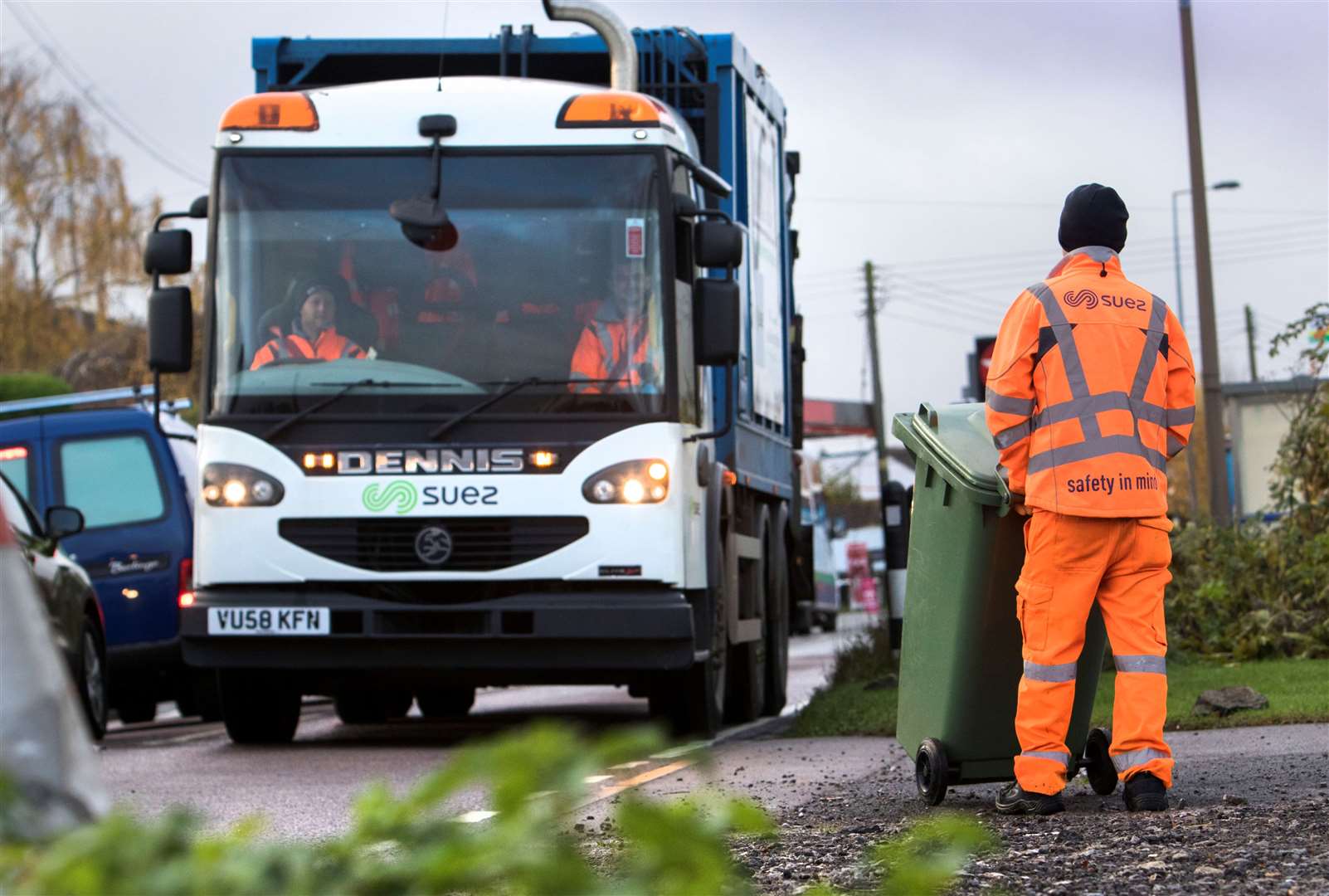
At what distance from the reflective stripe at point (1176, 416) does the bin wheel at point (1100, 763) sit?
0.94 m

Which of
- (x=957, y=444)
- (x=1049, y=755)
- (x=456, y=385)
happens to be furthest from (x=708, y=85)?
(x=1049, y=755)

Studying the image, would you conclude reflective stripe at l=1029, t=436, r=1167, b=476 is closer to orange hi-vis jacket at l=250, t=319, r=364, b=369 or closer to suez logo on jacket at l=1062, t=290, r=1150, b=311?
suez logo on jacket at l=1062, t=290, r=1150, b=311

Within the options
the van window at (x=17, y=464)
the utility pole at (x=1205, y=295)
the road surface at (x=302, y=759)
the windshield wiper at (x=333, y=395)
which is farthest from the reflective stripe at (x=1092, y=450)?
the utility pole at (x=1205, y=295)

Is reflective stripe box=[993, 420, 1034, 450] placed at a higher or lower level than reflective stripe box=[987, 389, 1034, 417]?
lower

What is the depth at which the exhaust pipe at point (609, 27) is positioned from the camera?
1127cm

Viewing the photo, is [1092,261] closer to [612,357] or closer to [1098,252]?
[1098,252]

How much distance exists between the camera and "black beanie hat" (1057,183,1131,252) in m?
6.20

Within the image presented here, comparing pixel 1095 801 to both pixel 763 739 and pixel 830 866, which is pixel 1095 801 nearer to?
pixel 830 866

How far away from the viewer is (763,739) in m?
10.3

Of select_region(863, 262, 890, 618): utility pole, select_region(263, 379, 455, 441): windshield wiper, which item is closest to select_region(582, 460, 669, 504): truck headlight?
select_region(263, 379, 455, 441): windshield wiper

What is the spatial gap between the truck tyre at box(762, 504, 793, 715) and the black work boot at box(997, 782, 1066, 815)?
6.15 meters

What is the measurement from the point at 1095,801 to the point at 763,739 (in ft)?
13.2

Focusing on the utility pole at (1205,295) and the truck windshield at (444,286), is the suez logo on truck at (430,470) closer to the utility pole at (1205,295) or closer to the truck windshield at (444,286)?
the truck windshield at (444,286)

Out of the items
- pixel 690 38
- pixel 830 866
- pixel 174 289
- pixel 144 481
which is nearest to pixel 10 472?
pixel 144 481
